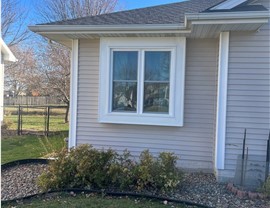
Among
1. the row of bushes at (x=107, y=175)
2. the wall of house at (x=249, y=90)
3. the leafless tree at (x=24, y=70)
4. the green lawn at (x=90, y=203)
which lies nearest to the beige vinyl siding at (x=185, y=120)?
the wall of house at (x=249, y=90)

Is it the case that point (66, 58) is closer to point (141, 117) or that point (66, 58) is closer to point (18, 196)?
point (141, 117)

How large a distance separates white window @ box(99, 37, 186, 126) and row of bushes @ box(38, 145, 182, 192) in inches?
54.1

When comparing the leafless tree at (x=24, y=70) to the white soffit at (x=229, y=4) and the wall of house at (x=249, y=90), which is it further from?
the white soffit at (x=229, y=4)

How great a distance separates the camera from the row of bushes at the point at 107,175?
15.6ft

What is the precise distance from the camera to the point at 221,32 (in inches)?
213

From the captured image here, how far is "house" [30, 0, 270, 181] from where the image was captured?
17.6 feet

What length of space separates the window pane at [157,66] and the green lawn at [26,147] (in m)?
2.92

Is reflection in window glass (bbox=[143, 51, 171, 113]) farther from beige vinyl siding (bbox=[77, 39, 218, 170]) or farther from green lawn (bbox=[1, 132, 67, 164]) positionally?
green lawn (bbox=[1, 132, 67, 164])

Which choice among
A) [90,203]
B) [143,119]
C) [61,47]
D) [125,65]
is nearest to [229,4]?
[125,65]

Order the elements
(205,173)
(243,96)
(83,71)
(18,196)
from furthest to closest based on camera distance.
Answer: (83,71) < (205,173) < (243,96) < (18,196)

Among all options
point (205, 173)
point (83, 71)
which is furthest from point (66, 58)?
point (205, 173)

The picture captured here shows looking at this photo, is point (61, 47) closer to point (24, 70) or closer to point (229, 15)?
point (24, 70)

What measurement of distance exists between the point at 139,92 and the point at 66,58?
10361mm

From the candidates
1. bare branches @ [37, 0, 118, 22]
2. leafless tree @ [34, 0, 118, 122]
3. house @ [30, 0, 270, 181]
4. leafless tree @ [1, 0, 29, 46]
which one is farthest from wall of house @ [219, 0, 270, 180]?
leafless tree @ [1, 0, 29, 46]
